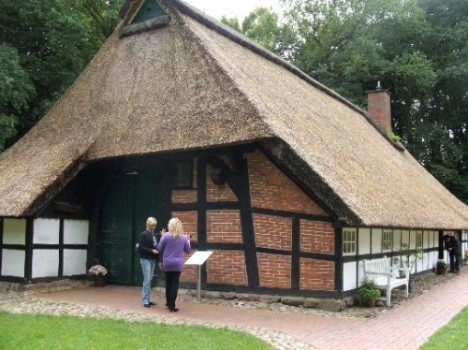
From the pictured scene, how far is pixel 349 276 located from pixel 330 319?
1489 mm

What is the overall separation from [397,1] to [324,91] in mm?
15761

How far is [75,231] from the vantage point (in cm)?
1186

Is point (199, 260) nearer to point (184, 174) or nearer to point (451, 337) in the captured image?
point (184, 174)

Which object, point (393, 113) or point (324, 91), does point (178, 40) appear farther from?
point (393, 113)

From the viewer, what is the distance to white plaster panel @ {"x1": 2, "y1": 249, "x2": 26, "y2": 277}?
10.8 meters

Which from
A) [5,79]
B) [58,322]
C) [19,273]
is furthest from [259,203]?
[5,79]

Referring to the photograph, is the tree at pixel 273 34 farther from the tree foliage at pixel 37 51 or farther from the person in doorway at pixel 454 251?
the person in doorway at pixel 454 251

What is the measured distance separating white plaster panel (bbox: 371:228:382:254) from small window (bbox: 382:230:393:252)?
0.27m

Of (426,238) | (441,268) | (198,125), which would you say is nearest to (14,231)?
(198,125)

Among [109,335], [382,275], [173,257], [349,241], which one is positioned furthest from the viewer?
[382,275]

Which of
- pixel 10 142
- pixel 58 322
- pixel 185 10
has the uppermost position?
pixel 185 10

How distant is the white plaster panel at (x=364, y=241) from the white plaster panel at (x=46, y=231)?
6411mm

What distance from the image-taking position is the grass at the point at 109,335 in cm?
639

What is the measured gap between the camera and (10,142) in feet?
59.0
